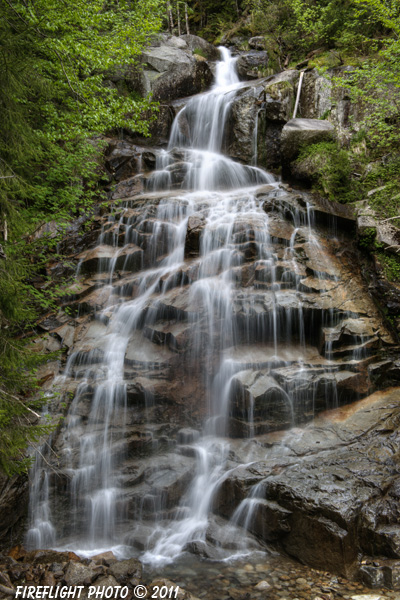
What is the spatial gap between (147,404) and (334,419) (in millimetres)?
3535

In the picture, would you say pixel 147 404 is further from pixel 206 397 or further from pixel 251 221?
pixel 251 221

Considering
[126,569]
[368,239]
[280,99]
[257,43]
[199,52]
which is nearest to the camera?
[126,569]

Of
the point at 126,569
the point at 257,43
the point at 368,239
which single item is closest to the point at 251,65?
the point at 257,43

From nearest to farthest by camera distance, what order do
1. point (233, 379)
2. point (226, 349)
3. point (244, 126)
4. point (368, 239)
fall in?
point (233, 379) → point (226, 349) → point (368, 239) → point (244, 126)

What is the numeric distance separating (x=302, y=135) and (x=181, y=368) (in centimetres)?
859

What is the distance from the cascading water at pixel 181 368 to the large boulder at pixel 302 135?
231 centimetres

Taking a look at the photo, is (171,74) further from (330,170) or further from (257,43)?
(330,170)

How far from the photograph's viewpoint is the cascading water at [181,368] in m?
6.27

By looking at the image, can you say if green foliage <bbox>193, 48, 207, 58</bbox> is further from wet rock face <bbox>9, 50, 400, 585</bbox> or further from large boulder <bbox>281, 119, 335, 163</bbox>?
wet rock face <bbox>9, 50, 400, 585</bbox>

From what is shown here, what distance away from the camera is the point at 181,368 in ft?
25.3

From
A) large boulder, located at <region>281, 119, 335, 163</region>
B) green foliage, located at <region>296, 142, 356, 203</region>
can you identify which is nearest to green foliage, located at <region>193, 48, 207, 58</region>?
large boulder, located at <region>281, 119, 335, 163</region>

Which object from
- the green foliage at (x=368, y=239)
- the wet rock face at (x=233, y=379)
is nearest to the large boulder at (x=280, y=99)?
the wet rock face at (x=233, y=379)

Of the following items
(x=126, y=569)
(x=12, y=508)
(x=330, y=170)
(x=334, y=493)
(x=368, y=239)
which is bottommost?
(x=126, y=569)

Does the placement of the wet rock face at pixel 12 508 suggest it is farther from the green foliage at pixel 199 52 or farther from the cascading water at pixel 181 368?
the green foliage at pixel 199 52
